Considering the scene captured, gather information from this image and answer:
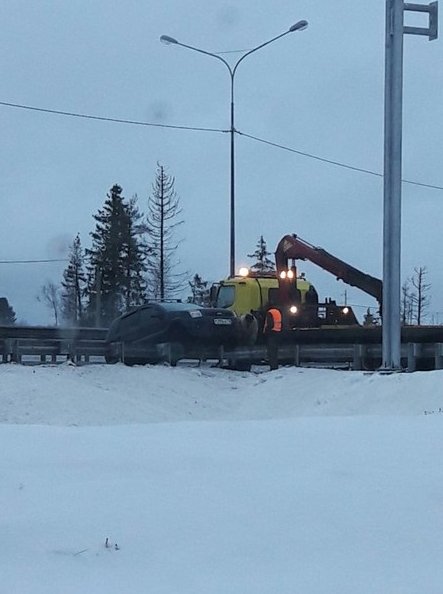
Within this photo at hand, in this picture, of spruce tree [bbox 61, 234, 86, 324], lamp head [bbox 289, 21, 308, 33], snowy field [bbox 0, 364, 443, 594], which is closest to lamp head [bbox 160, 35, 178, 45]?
lamp head [bbox 289, 21, 308, 33]

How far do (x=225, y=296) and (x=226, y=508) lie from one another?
19.5m

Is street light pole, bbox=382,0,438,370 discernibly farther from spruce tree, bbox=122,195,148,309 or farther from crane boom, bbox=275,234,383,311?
spruce tree, bbox=122,195,148,309

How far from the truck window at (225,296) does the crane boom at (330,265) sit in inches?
53.3

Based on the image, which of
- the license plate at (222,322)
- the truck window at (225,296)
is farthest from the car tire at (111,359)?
the truck window at (225,296)

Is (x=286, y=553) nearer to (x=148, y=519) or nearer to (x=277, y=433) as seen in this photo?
(x=148, y=519)

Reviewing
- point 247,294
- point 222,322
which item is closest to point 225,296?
point 247,294

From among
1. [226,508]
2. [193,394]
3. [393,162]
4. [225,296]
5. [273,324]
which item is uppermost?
[393,162]

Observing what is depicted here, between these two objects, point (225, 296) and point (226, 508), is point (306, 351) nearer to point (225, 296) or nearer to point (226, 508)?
point (225, 296)

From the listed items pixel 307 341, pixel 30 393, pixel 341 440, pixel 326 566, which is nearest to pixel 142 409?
pixel 30 393

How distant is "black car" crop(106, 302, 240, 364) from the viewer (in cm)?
1967

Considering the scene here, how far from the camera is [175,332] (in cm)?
1994

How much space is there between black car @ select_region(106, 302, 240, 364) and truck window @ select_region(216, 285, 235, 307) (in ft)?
11.1

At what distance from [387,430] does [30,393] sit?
8.44 meters

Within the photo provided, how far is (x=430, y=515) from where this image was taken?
15.8ft
